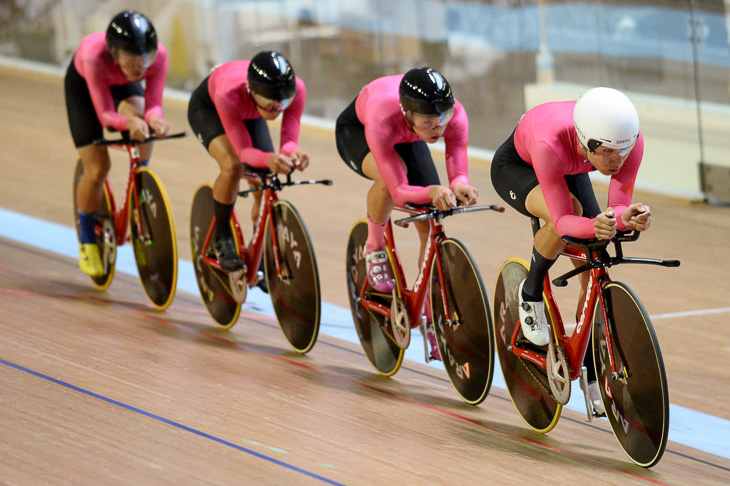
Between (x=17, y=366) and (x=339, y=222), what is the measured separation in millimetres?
3404

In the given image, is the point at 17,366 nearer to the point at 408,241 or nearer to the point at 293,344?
the point at 293,344

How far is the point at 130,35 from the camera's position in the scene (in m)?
4.71

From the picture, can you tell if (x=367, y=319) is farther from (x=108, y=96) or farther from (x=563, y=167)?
(x=108, y=96)

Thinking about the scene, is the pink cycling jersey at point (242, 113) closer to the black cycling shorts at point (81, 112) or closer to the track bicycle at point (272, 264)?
the track bicycle at point (272, 264)

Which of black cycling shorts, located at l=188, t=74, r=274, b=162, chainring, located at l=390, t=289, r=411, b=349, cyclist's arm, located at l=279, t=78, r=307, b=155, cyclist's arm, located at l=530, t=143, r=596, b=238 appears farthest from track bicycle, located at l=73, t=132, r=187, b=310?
cyclist's arm, located at l=530, t=143, r=596, b=238

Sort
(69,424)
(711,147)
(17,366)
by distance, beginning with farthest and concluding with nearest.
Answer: (711,147), (17,366), (69,424)

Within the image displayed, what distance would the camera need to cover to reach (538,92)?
356 inches

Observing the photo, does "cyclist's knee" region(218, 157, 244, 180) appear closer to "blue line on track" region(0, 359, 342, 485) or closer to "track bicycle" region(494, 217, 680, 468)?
"blue line on track" region(0, 359, 342, 485)

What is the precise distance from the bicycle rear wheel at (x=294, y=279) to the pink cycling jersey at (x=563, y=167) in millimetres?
1337

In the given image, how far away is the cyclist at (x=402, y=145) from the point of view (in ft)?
11.6

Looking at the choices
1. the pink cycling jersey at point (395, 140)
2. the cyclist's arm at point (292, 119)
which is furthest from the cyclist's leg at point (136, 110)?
the pink cycling jersey at point (395, 140)

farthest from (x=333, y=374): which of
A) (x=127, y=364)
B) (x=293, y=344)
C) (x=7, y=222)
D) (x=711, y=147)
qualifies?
(x=711, y=147)

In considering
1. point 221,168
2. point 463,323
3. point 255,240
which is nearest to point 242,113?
point 221,168

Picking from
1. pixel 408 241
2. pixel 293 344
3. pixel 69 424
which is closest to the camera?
pixel 69 424
